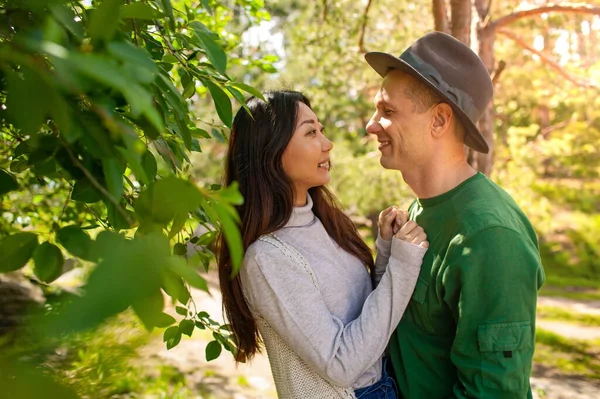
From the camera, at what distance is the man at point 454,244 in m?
1.50

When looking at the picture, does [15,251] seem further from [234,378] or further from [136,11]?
[234,378]

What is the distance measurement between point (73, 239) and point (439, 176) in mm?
1289

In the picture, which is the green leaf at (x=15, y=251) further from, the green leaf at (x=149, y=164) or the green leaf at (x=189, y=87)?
the green leaf at (x=189, y=87)

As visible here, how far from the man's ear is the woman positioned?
0.30 meters

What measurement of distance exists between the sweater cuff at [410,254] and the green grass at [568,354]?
5826mm

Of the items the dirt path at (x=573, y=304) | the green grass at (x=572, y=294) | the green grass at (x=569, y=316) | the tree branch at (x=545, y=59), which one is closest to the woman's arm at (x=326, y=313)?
the tree branch at (x=545, y=59)

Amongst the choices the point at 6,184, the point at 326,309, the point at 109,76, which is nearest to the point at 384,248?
the point at 326,309

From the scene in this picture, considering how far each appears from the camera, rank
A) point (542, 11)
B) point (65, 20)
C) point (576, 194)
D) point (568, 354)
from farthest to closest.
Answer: point (576, 194), point (568, 354), point (542, 11), point (65, 20)

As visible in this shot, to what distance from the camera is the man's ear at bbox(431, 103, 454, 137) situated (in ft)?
5.99

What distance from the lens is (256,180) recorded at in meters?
1.84

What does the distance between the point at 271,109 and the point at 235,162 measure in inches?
8.1

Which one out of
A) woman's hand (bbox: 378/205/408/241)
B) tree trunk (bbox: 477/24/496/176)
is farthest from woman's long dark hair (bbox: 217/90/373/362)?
tree trunk (bbox: 477/24/496/176)

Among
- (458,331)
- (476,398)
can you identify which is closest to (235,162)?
(458,331)

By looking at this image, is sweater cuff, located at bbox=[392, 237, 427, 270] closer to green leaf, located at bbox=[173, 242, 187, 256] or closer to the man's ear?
the man's ear
